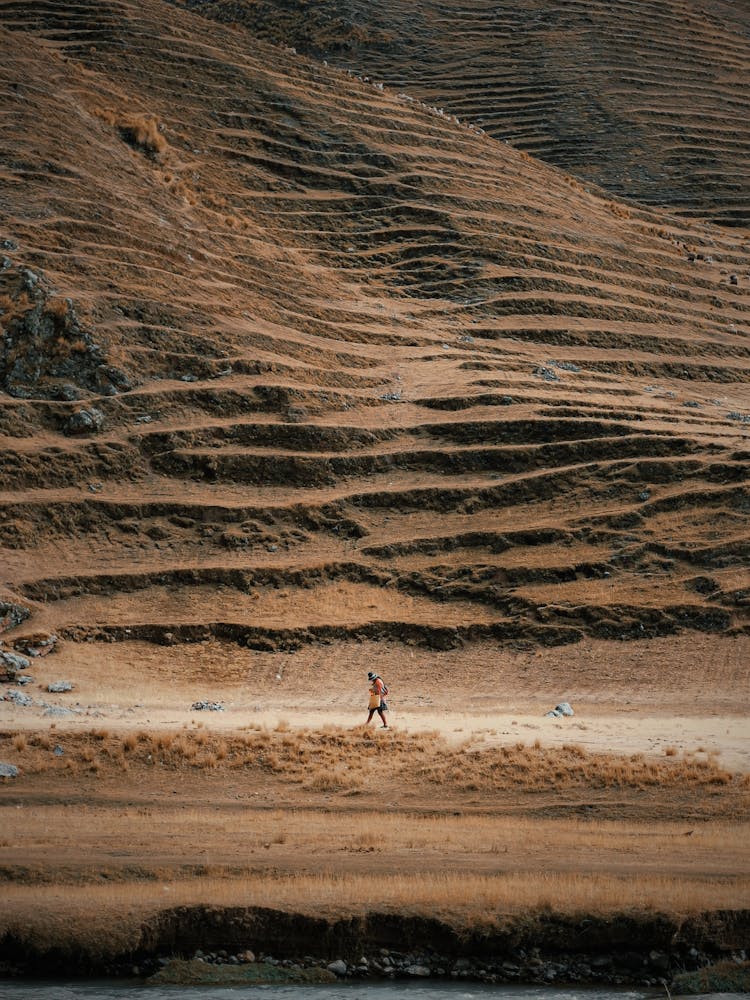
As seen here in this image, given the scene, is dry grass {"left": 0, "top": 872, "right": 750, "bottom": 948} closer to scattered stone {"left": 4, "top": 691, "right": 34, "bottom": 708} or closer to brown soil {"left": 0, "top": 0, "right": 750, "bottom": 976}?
brown soil {"left": 0, "top": 0, "right": 750, "bottom": 976}

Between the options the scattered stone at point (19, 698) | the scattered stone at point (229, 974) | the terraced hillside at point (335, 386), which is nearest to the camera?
the scattered stone at point (229, 974)

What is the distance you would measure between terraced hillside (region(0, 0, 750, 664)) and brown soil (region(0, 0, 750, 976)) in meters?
0.13

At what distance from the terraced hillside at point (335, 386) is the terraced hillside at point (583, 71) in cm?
A: 1169

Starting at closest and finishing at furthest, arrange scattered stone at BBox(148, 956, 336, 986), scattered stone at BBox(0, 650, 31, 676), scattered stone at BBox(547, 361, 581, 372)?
scattered stone at BBox(148, 956, 336, 986) → scattered stone at BBox(0, 650, 31, 676) → scattered stone at BBox(547, 361, 581, 372)

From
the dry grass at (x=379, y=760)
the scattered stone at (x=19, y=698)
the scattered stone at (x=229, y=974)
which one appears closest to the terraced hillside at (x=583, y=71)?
the dry grass at (x=379, y=760)

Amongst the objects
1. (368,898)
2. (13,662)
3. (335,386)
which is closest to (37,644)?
(13,662)

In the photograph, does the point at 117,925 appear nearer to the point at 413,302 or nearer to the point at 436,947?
the point at 436,947

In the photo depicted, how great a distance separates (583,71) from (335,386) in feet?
148

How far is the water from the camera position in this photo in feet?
43.9

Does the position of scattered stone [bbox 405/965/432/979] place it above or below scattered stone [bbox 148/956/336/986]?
above

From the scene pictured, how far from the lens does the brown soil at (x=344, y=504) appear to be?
55.8 feet

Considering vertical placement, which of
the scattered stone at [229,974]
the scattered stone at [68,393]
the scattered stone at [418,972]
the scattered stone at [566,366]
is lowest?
the scattered stone at [68,393]

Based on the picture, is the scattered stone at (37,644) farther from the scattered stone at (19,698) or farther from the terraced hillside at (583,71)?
the terraced hillside at (583,71)

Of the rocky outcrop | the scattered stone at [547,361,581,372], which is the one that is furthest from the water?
the scattered stone at [547,361,581,372]
